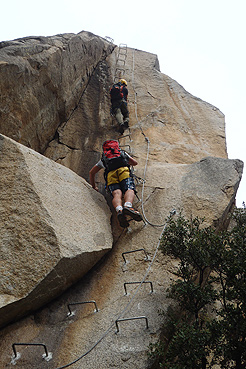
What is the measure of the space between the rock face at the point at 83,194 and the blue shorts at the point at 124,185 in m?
0.39

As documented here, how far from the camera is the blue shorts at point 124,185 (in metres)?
6.41

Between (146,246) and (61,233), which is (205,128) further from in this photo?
(61,233)

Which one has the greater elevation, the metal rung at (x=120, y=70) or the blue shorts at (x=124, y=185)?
the metal rung at (x=120, y=70)

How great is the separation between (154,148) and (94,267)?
4503mm

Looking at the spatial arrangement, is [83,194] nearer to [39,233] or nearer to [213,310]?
[39,233]

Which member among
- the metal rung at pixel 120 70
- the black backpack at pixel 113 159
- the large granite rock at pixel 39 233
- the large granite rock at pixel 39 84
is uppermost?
the metal rung at pixel 120 70

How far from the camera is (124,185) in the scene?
21.2ft

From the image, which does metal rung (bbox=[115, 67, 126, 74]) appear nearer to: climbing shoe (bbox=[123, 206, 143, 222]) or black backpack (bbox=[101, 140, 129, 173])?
black backpack (bbox=[101, 140, 129, 173])

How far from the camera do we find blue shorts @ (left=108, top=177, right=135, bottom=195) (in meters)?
6.41

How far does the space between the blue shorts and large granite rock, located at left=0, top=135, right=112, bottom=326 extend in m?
0.70

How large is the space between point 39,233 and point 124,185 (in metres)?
2.27

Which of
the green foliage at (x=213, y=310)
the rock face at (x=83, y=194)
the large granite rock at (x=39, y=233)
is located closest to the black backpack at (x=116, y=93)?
the rock face at (x=83, y=194)

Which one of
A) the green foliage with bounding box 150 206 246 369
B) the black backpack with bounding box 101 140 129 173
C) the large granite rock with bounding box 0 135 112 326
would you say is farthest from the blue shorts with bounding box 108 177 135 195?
the green foliage with bounding box 150 206 246 369

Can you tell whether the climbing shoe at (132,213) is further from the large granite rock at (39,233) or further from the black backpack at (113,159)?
the black backpack at (113,159)
